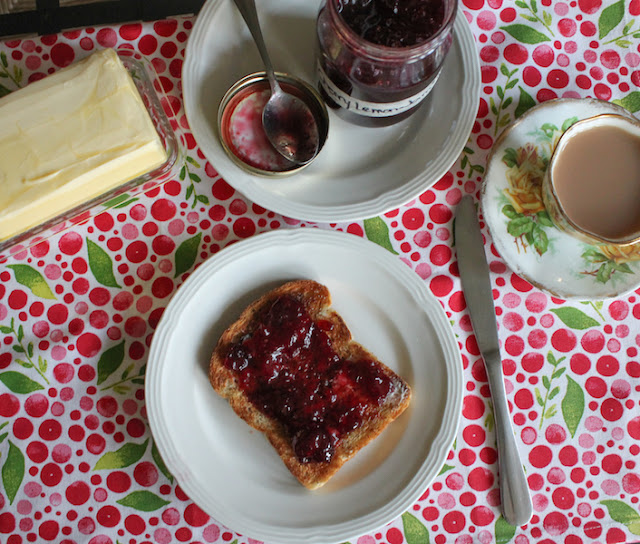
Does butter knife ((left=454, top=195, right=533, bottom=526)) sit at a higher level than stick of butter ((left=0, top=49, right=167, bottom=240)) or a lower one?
lower

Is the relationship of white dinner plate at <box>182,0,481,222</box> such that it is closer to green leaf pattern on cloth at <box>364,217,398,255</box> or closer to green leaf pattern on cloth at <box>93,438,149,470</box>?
green leaf pattern on cloth at <box>364,217,398,255</box>

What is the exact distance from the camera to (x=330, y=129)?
157 centimetres

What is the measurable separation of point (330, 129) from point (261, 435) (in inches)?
34.0

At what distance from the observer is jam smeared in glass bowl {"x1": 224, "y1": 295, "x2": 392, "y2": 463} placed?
4.89ft

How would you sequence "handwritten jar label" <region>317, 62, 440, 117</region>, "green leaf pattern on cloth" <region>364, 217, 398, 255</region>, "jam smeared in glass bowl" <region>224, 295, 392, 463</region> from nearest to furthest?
"handwritten jar label" <region>317, 62, 440, 117</region> → "jam smeared in glass bowl" <region>224, 295, 392, 463</region> → "green leaf pattern on cloth" <region>364, 217, 398, 255</region>

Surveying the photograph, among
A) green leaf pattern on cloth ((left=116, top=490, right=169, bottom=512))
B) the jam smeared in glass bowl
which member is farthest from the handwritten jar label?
green leaf pattern on cloth ((left=116, top=490, right=169, bottom=512))

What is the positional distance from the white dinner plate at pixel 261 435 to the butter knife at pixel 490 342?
0.11 metres

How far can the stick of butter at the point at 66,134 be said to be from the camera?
1317mm

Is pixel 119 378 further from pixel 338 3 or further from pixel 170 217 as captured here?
pixel 338 3

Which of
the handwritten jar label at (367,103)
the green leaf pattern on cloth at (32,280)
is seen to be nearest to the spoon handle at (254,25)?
the handwritten jar label at (367,103)

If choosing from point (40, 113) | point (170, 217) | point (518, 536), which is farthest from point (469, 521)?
point (40, 113)

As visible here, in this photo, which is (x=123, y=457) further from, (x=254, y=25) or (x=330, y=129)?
(x=254, y=25)

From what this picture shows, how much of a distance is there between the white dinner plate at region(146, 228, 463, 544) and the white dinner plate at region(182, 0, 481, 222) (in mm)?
109

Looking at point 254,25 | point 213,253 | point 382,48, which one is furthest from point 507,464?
point 254,25
